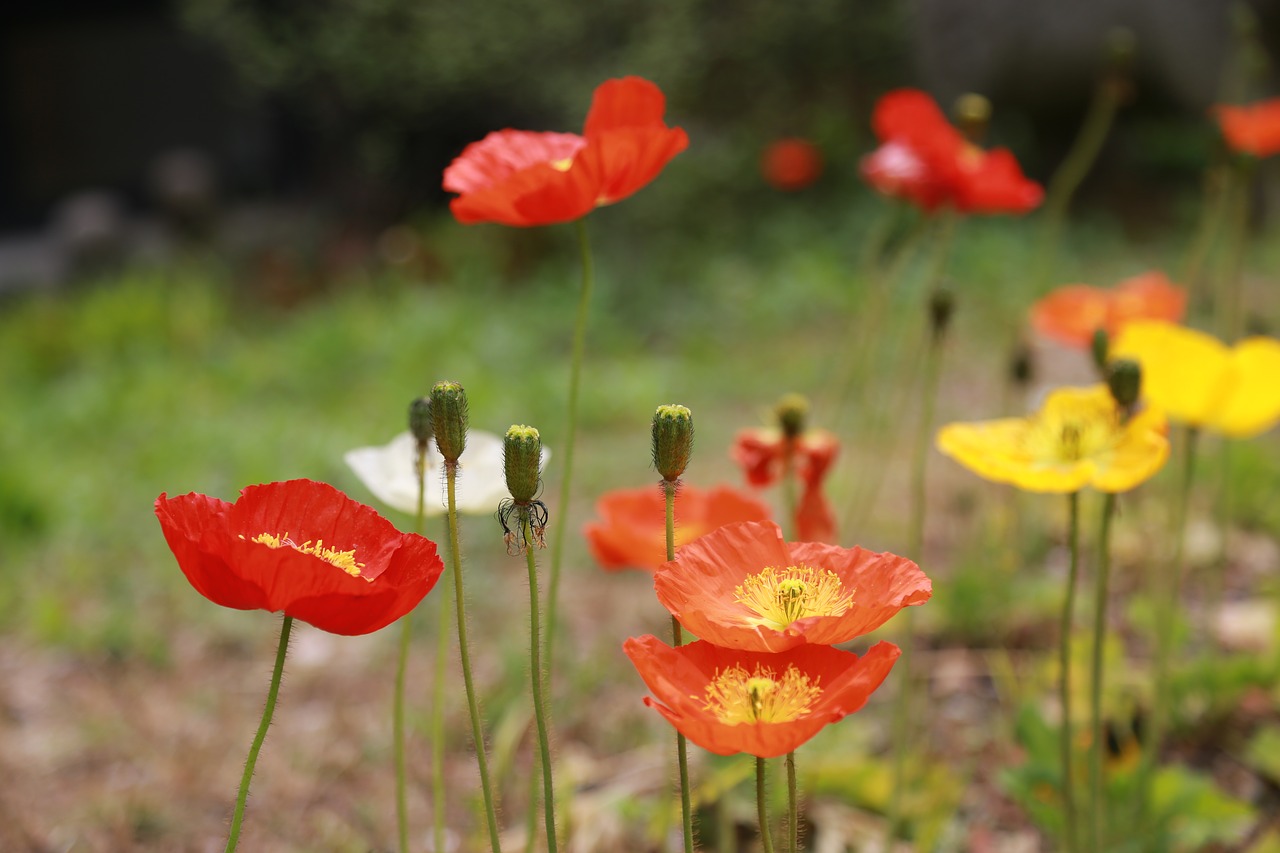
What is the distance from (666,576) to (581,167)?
39cm

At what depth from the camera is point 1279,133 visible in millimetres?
2037

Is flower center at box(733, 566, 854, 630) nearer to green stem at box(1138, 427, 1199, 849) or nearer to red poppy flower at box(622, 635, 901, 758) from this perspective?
red poppy flower at box(622, 635, 901, 758)

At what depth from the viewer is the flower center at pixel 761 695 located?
2.57 feet

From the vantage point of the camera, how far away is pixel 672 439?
0.80 m

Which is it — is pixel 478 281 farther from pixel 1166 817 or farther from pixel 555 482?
pixel 1166 817

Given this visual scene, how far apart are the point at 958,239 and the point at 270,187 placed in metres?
5.92

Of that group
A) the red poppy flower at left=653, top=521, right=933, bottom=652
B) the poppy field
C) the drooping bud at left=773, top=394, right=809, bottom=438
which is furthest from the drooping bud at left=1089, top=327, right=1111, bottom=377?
the red poppy flower at left=653, top=521, right=933, bottom=652

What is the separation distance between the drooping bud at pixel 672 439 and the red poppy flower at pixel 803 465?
486 millimetres

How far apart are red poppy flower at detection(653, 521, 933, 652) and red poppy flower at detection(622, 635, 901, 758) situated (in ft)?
0.07

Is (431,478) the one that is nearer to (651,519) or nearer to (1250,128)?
(651,519)

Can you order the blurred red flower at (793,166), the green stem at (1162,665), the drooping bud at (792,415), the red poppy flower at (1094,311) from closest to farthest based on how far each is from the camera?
the drooping bud at (792,415) < the green stem at (1162,665) < the red poppy flower at (1094,311) < the blurred red flower at (793,166)

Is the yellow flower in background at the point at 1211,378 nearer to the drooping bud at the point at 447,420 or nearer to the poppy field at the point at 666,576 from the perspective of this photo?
the poppy field at the point at 666,576

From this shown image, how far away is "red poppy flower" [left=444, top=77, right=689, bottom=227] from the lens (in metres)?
1.02

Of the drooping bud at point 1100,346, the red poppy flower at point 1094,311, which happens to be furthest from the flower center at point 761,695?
the red poppy flower at point 1094,311
